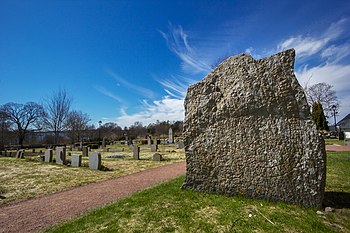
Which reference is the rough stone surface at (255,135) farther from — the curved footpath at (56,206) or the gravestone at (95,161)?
the gravestone at (95,161)

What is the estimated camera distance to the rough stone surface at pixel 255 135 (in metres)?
4.85

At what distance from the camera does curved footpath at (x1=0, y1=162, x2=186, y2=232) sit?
4957 mm

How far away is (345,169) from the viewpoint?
9.31m

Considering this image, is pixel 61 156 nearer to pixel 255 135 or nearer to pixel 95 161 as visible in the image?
pixel 95 161

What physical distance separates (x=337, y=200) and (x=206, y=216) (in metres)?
3.74

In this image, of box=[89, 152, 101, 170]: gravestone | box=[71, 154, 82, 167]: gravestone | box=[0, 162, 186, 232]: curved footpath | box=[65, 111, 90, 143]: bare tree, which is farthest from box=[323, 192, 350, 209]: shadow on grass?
box=[65, 111, 90, 143]: bare tree

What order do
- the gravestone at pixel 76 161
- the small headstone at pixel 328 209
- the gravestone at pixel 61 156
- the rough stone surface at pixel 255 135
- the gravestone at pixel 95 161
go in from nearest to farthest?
the small headstone at pixel 328 209 < the rough stone surface at pixel 255 135 < the gravestone at pixel 95 161 < the gravestone at pixel 76 161 < the gravestone at pixel 61 156

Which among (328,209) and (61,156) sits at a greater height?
(61,156)

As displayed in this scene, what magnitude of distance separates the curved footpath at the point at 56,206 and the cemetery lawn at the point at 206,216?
0.79 m

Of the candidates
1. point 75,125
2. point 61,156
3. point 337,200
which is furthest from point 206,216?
point 75,125

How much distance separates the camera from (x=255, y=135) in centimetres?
534

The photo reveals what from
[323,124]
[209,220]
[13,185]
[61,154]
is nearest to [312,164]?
[209,220]

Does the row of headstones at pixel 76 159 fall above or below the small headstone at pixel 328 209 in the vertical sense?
above

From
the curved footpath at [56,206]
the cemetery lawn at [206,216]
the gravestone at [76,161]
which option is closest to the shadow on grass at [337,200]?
the cemetery lawn at [206,216]
